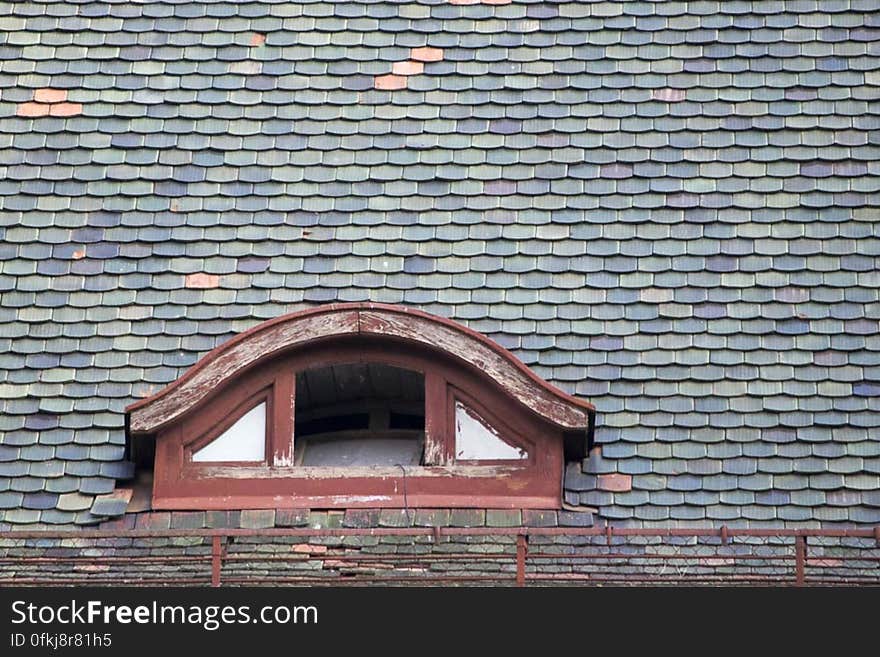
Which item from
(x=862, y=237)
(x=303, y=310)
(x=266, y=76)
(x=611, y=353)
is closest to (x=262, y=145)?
(x=266, y=76)

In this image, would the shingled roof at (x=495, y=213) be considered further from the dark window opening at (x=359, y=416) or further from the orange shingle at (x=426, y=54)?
the dark window opening at (x=359, y=416)

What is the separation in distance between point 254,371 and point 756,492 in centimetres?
245

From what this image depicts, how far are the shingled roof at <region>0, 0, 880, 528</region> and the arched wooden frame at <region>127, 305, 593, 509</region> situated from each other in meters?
0.31

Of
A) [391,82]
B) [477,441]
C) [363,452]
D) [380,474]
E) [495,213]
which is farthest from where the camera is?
[391,82]

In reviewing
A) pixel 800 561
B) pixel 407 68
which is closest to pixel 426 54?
pixel 407 68

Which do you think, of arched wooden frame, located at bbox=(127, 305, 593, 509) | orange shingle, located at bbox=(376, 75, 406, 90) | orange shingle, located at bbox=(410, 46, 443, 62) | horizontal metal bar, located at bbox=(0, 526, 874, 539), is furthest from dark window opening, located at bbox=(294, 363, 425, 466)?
orange shingle, located at bbox=(410, 46, 443, 62)

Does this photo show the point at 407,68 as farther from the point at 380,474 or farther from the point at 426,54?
the point at 380,474

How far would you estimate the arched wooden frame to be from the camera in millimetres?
11695

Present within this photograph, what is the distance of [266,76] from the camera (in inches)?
534

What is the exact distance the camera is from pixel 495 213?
1294 centimetres

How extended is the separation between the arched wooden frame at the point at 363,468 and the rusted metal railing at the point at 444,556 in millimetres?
246

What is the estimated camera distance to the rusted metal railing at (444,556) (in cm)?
1109

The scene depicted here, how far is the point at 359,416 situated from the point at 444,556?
4.50 feet

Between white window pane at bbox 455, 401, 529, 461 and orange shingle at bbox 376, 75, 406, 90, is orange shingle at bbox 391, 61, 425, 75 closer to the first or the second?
orange shingle at bbox 376, 75, 406, 90
